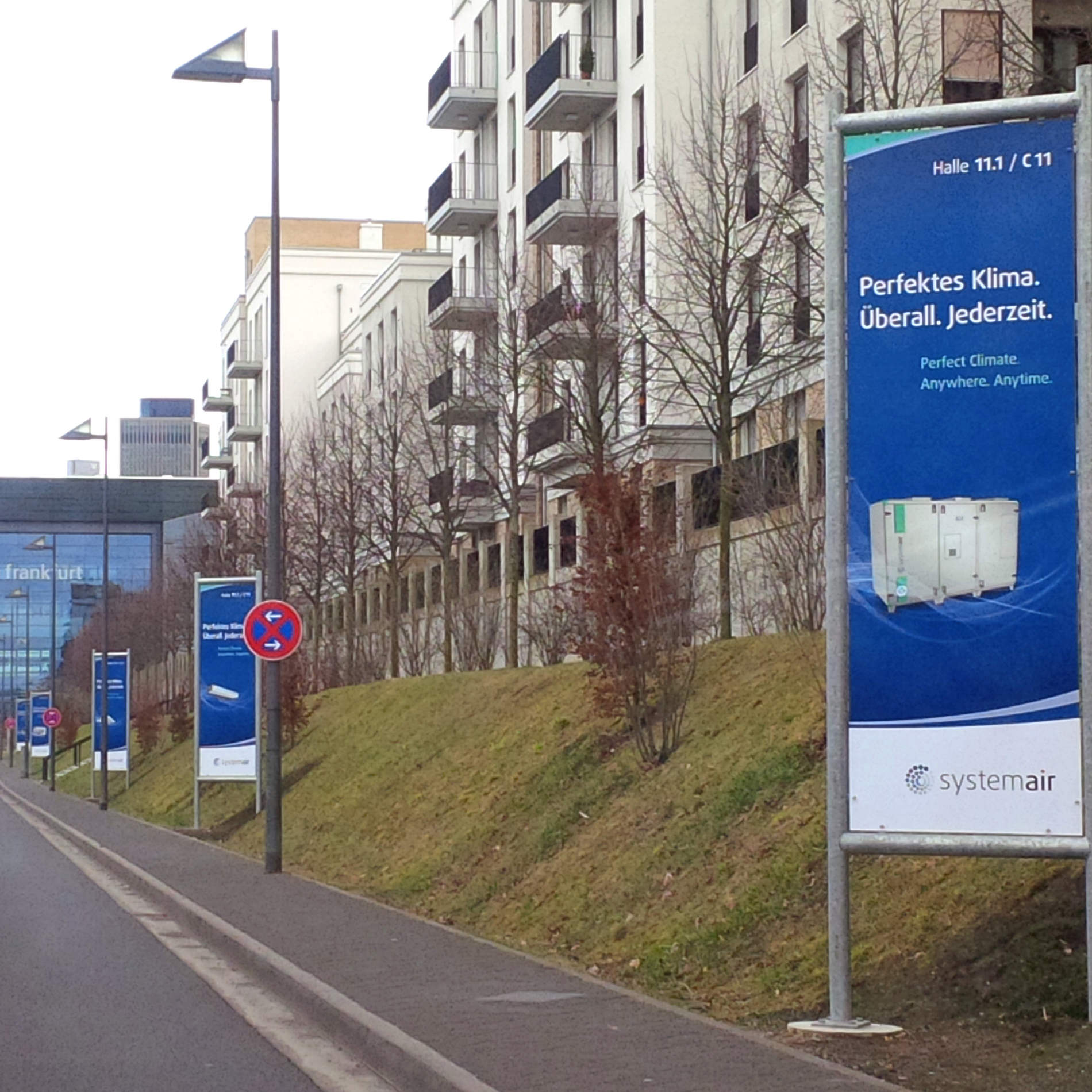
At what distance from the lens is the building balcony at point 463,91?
57062 mm

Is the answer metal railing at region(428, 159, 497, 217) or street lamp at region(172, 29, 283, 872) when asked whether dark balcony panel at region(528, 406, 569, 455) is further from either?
metal railing at region(428, 159, 497, 217)

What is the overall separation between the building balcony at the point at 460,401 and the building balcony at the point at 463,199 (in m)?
16.9

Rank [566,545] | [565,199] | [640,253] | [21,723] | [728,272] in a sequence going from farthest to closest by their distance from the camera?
[21,723] < [565,199] < [566,545] < [640,253] < [728,272]

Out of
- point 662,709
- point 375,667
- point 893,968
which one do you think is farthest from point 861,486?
point 375,667

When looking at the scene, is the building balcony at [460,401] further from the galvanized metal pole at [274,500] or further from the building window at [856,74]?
the building window at [856,74]

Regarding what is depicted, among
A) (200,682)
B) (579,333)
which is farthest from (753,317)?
(200,682)

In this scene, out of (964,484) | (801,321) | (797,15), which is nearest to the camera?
(964,484)

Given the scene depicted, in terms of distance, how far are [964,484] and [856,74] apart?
14.6 meters

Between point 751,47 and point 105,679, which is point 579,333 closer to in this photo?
point 751,47

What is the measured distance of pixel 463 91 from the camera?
187 ft

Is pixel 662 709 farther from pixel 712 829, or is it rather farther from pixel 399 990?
pixel 399 990

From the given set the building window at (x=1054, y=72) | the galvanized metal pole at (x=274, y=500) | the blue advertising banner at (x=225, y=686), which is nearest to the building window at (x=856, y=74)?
the building window at (x=1054, y=72)

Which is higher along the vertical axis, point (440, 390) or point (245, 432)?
point (245, 432)

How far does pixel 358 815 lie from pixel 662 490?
23.1 feet
